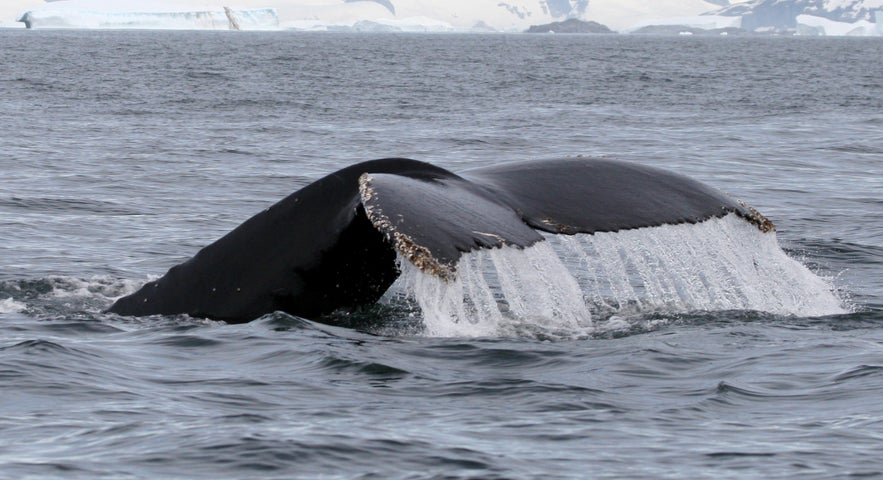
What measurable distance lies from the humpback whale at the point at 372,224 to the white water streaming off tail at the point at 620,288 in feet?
0.36

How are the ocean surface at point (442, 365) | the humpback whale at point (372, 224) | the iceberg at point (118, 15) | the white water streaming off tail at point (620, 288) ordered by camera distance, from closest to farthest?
1. the ocean surface at point (442, 365)
2. the humpback whale at point (372, 224)
3. the white water streaming off tail at point (620, 288)
4. the iceberg at point (118, 15)

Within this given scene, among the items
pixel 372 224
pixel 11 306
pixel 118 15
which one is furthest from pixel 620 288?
pixel 118 15

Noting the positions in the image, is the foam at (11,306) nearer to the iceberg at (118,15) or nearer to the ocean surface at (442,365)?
the ocean surface at (442,365)

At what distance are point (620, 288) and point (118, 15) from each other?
123 m

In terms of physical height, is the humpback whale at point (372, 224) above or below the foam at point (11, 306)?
above

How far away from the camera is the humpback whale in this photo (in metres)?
5.07

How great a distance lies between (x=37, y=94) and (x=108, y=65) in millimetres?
14833

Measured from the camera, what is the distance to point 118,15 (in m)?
126

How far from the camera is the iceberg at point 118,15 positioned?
398 ft

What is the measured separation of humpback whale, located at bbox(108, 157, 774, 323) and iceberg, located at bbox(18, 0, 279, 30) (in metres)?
118

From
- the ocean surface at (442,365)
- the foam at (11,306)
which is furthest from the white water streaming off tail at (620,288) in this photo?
the foam at (11,306)

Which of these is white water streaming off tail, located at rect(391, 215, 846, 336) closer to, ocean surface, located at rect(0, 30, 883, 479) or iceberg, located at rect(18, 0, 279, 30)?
ocean surface, located at rect(0, 30, 883, 479)

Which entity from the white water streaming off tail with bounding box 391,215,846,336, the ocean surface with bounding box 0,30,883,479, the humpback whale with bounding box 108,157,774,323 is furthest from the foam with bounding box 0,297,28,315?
the white water streaming off tail with bounding box 391,215,846,336

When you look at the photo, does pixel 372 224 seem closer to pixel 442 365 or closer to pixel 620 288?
pixel 442 365
